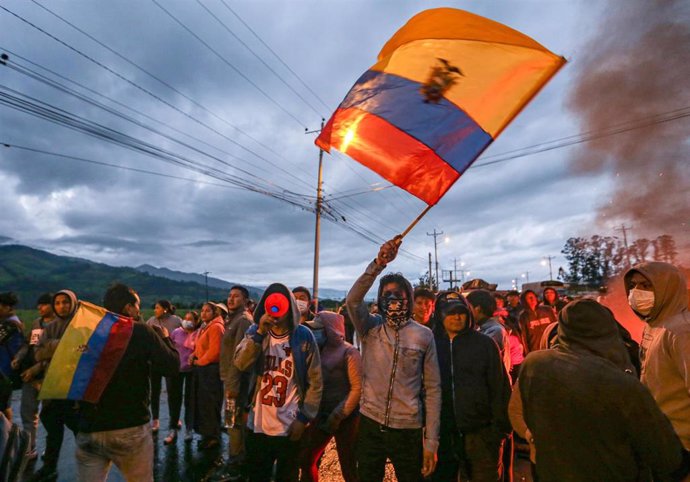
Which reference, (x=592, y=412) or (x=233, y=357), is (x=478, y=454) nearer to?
(x=592, y=412)

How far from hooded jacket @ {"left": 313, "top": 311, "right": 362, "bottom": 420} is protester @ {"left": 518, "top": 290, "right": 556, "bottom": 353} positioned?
4614 mm

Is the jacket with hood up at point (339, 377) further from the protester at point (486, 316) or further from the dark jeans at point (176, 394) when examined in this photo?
the dark jeans at point (176, 394)

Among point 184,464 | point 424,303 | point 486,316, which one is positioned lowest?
point 184,464

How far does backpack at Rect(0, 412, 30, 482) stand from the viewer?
1521mm

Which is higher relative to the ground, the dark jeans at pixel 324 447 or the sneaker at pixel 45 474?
the dark jeans at pixel 324 447

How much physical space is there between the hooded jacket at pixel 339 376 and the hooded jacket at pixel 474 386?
2.83ft

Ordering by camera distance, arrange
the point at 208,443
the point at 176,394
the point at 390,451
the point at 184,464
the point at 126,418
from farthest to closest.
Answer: the point at 176,394
the point at 208,443
the point at 184,464
the point at 390,451
the point at 126,418

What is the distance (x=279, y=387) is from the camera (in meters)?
3.44

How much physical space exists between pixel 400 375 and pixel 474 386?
0.68m

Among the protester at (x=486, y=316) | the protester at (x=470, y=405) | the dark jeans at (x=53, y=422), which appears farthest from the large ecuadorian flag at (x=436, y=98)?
the dark jeans at (x=53, y=422)

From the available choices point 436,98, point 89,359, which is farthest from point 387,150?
point 89,359

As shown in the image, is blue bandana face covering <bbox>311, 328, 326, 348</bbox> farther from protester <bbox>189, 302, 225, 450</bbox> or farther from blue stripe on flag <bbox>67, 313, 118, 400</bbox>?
protester <bbox>189, 302, 225, 450</bbox>

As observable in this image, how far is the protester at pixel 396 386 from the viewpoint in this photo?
3.22 m

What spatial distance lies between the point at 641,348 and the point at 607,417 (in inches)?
56.8
